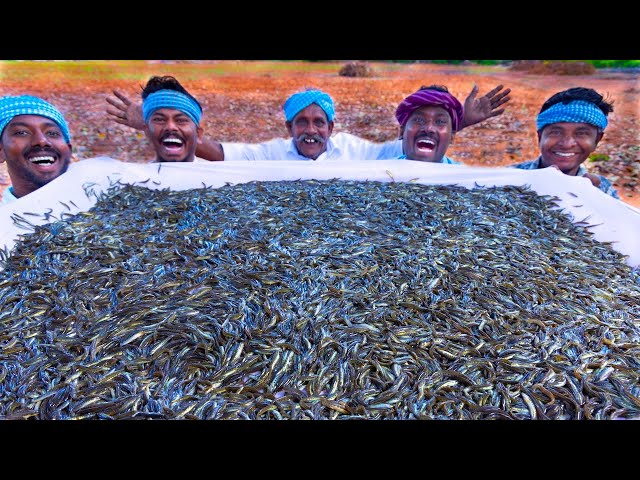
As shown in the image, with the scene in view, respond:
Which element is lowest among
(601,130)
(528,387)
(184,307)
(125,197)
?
(528,387)

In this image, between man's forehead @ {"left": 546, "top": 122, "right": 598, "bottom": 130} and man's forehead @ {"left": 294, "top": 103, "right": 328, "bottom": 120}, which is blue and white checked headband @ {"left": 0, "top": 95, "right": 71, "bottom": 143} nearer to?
man's forehead @ {"left": 294, "top": 103, "right": 328, "bottom": 120}

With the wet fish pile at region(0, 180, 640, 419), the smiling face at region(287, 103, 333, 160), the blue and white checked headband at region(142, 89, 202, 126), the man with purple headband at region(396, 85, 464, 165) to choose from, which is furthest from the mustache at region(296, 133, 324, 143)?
the wet fish pile at region(0, 180, 640, 419)

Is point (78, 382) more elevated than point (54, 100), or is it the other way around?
point (54, 100)

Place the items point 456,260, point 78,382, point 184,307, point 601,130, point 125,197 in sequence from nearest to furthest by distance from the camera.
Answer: point 78,382, point 184,307, point 456,260, point 125,197, point 601,130

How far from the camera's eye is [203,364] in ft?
7.23

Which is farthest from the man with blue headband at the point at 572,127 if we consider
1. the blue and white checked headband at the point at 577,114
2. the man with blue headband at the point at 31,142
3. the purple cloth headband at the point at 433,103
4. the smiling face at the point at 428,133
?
the man with blue headband at the point at 31,142

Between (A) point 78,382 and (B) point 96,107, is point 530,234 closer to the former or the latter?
(A) point 78,382

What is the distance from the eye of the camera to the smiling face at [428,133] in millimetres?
5148

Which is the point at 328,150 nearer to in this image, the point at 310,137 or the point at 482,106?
the point at 310,137

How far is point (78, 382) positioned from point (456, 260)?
228 centimetres

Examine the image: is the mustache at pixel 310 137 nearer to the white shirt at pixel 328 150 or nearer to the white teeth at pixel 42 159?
the white shirt at pixel 328 150

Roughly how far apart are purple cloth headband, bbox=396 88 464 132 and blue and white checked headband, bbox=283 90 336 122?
859 millimetres

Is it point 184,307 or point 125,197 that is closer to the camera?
point 184,307

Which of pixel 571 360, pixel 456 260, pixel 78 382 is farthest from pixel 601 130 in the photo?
pixel 78 382
